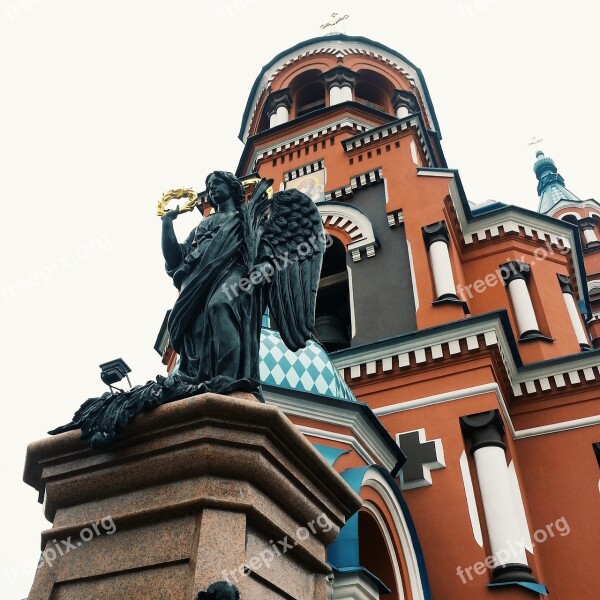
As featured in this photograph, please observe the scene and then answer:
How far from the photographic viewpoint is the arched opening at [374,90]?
1595 centimetres

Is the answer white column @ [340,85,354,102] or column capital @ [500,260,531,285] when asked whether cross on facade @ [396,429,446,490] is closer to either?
column capital @ [500,260,531,285]

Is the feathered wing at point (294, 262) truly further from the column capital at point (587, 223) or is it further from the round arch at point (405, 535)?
the column capital at point (587, 223)

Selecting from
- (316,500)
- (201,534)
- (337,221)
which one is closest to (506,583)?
(316,500)

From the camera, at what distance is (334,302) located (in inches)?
486

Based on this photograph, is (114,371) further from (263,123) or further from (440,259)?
(263,123)

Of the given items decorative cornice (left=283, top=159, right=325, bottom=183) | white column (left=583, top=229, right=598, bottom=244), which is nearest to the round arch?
decorative cornice (left=283, top=159, right=325, bottom=183)

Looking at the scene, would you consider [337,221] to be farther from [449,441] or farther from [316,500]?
[316,500]

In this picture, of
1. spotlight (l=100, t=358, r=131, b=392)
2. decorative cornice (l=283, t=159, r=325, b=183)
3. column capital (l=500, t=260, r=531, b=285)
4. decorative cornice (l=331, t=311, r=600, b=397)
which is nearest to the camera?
spotlight (l=100, t=358, r=131, b=392)

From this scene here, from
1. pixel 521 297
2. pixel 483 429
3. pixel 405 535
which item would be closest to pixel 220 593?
pixel 405 535

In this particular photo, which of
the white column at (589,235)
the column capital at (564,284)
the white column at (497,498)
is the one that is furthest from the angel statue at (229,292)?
the white column at (589,235)

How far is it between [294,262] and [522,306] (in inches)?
323

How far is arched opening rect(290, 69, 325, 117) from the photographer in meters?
15.8

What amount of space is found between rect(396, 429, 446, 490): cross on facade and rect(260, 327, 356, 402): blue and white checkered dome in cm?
113

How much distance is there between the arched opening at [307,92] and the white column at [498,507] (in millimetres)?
10004
